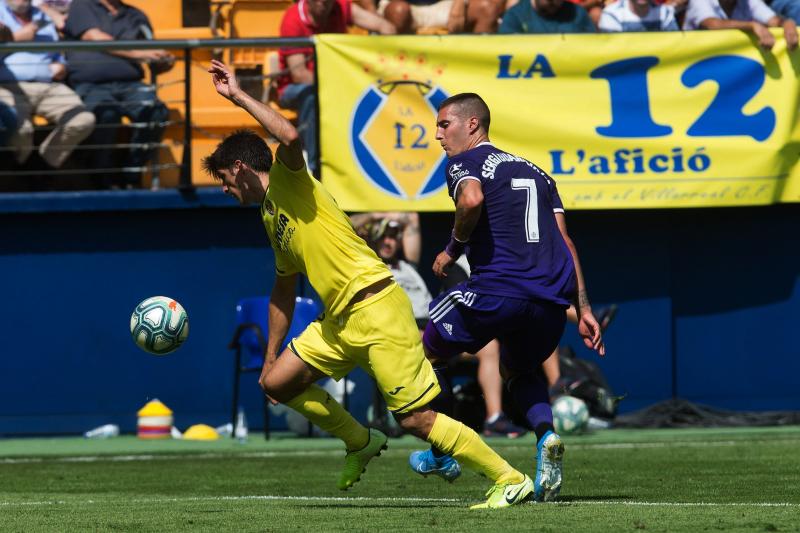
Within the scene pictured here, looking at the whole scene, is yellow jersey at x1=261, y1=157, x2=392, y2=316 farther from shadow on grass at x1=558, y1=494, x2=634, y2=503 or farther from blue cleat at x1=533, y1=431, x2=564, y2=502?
shadow on grass at x1=558, y1=494, x2=634, y2=503

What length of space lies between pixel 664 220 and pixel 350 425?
7.60 metres

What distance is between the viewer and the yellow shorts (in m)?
7.25

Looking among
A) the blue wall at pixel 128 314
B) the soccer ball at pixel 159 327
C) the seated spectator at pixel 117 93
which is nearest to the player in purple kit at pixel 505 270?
the soccer ball at pixel 159 327

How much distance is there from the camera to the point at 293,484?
941 cm

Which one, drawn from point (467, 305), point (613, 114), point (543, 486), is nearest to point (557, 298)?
point (467, 305)

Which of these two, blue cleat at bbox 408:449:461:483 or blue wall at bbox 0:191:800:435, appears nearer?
blue cleat at bbox 408:449:461:483

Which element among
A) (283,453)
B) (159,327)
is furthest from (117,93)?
(159,327)

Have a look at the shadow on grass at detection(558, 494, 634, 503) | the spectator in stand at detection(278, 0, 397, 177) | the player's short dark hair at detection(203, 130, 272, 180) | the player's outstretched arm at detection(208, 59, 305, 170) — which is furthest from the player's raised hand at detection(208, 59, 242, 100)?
the spectator in stand at detection(278, 0, 397, 177)

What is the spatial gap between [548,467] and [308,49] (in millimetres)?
7408

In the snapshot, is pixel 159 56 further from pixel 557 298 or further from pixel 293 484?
pixel 557 298

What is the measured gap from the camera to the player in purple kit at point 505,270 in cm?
756

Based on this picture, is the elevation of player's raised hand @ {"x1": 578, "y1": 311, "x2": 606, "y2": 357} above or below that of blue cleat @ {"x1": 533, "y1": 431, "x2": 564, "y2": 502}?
above

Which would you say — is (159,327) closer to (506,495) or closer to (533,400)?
(533,400)

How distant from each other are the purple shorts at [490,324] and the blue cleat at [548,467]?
0.50 metres
